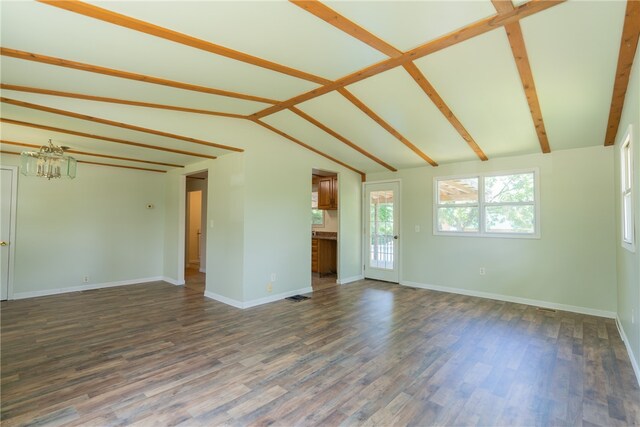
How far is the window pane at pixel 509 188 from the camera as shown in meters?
4.70

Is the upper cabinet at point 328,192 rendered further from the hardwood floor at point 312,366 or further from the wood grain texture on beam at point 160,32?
the wood grain texture on beam at point 160,32

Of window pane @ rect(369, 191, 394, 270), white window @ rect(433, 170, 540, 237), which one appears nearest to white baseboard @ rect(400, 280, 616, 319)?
window pane @ rect(369, 191, 394, 270)

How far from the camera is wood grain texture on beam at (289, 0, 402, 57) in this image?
2043 millimetres

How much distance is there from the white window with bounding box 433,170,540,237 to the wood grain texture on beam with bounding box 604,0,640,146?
4.53 ft

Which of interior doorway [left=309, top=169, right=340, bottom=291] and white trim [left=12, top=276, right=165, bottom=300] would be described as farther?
interior doorway [left=309, top=169, right=340, bottom=291]

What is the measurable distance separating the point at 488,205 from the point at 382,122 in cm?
247

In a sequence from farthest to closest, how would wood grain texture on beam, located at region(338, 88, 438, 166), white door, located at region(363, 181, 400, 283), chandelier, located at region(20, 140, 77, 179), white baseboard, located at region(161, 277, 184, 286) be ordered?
white door, located at region(363, 181, 400, 283) → white baseboard, located at region(161, 277, 184, 286) → chandelier, located at region(20, 140, 77, 179) → wood grain texture on beam, located at region(338, 88, 438, 166)

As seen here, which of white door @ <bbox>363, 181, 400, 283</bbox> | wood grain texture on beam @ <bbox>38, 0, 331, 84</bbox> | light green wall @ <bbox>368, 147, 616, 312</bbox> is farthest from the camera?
white door @ <bbox>363, 181, 400, 283</bbox>

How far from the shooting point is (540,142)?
13.7ft

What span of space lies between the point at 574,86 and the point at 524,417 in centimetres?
297

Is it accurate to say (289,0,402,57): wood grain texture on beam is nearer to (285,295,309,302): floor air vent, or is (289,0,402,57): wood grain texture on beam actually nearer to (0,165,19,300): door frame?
(285,295,309,302): floor air vent

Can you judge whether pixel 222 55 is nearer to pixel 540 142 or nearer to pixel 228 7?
pixel 228 7

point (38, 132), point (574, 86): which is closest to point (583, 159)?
point (574, 86)

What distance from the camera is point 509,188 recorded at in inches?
192
